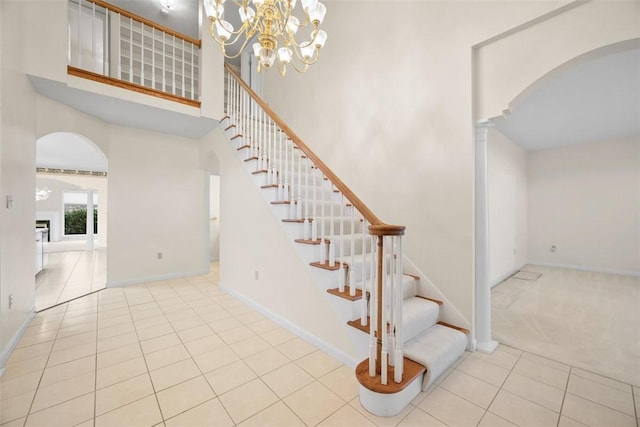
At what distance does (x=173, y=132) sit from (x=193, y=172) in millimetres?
765

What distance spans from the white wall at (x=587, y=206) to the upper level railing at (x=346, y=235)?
5.42 m

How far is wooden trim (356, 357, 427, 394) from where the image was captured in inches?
63.7

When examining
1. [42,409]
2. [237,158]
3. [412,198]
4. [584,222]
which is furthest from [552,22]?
[584,222]

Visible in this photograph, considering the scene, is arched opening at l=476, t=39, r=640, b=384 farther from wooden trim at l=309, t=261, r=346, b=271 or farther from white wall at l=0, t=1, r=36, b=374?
white wall at l=0, t=1, r=36, b=374

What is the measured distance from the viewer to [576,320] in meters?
3.01

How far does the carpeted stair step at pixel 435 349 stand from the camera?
1.89m

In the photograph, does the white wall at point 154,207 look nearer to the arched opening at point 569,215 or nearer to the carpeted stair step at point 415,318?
the carpeted stair step at point 415,318

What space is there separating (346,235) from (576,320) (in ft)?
9.27

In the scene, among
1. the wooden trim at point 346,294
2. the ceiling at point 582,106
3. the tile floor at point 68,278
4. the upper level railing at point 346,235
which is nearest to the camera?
the upper level railing at point 346,235

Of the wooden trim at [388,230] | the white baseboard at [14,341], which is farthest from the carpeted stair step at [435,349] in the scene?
the white baseboard at [14,341]

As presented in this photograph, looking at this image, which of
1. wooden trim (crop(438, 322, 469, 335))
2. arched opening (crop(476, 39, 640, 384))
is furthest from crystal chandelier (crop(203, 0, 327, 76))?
wooden trim (crop(438, 322, 469, 335))

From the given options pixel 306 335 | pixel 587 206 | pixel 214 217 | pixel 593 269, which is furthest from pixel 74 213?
pixel 593 269

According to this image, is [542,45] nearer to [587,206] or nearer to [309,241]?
[309,241]

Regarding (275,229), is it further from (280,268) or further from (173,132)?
(173,132)
